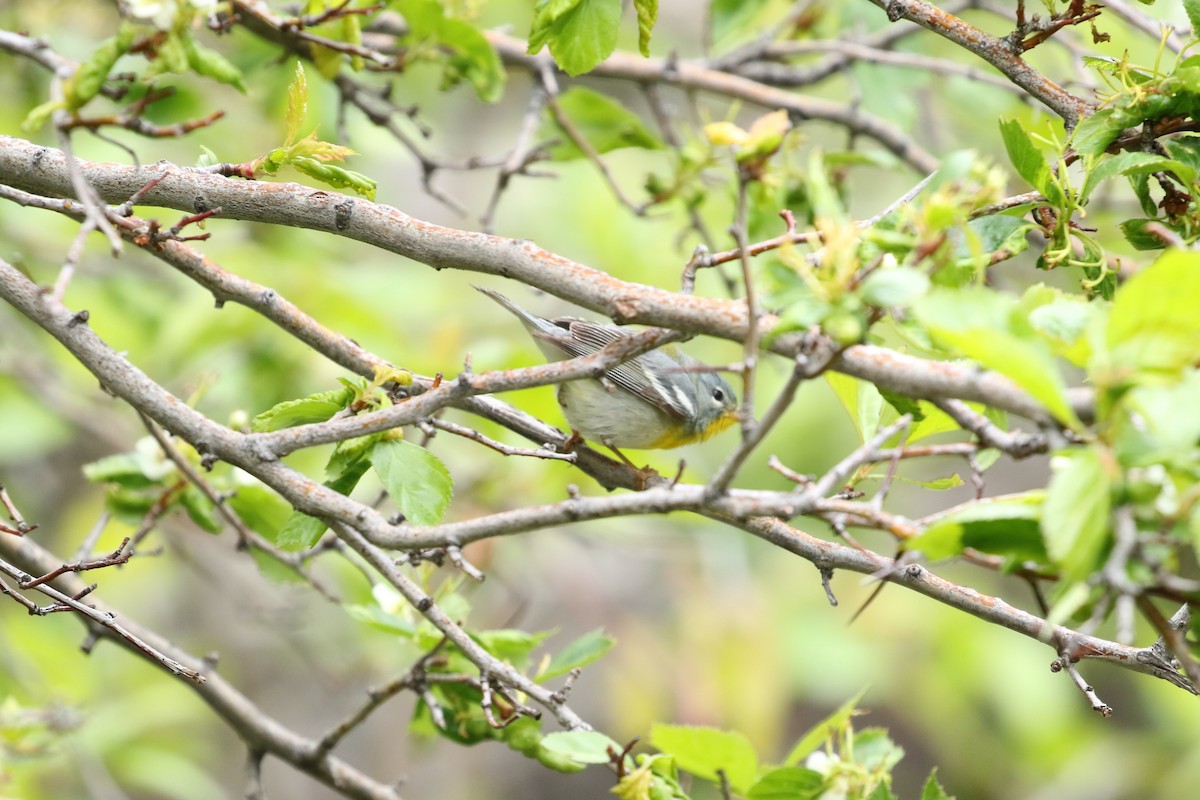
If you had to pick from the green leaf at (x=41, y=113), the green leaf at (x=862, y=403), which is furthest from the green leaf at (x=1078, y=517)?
the green leaf at (x=41, y=113)

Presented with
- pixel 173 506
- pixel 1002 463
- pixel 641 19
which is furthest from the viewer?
pixel 1002 463

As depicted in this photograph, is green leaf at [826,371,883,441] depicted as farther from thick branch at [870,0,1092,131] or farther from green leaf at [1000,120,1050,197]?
thick branch at [870,0,1092,131]

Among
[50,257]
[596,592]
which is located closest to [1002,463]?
[596,592]

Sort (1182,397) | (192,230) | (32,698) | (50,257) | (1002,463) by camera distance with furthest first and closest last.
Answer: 1. (1002,463)
2. (50,257)
3. (192,230)
4. (32,698)
5. (1182,397)

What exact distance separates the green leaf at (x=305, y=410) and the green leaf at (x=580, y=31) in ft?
3.00

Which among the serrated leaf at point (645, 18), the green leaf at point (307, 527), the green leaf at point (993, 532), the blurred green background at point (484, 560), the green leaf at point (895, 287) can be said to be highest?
the serrated leaf at point (645, 18)

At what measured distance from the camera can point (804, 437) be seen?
820 centimetres

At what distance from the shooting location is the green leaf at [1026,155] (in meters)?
2.36

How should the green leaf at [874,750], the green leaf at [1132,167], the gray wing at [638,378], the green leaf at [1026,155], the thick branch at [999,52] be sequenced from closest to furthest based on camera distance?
the green leaf at [1132,167] → the green leaf at [1026,155] → the thick branch at [999,52] → the green leaf at [874,750] → the gray wing at [638,378]

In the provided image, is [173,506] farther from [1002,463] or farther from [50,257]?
[1002,463]

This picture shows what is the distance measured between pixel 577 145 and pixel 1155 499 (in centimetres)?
308

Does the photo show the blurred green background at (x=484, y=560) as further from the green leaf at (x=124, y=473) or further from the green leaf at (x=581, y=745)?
the green leaf at (x=581, y=745)

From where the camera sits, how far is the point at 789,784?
269cm

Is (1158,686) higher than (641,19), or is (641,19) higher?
(641,19)
